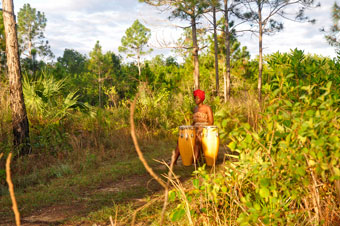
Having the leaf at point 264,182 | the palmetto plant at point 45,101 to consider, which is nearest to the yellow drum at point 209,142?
the palmetto plant at point 45,101

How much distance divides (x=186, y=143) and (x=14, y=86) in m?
4.11

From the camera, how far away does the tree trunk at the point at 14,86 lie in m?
7.12

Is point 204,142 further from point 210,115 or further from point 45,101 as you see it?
point 45,101

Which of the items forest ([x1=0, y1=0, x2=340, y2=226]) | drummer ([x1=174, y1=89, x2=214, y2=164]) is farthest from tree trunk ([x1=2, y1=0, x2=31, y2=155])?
drummer ([x1=174, y1=89, x2=214, y2=164])

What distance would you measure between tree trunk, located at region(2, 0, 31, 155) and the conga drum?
348 cm

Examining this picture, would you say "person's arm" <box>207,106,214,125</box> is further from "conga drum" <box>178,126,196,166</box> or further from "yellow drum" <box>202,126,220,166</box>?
"conga drum" <box>178,126,196,166</box>

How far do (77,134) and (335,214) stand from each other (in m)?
7.03

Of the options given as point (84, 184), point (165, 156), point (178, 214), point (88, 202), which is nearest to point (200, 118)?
point (165, 156)

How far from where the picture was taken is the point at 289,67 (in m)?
3.75

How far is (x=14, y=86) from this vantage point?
283 inches

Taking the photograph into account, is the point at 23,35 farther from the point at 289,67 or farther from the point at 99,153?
the point at 289,67

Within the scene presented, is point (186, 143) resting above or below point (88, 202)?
above

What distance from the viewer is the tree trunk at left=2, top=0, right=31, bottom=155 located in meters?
7.12

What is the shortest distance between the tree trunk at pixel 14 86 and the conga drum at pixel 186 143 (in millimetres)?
3480
